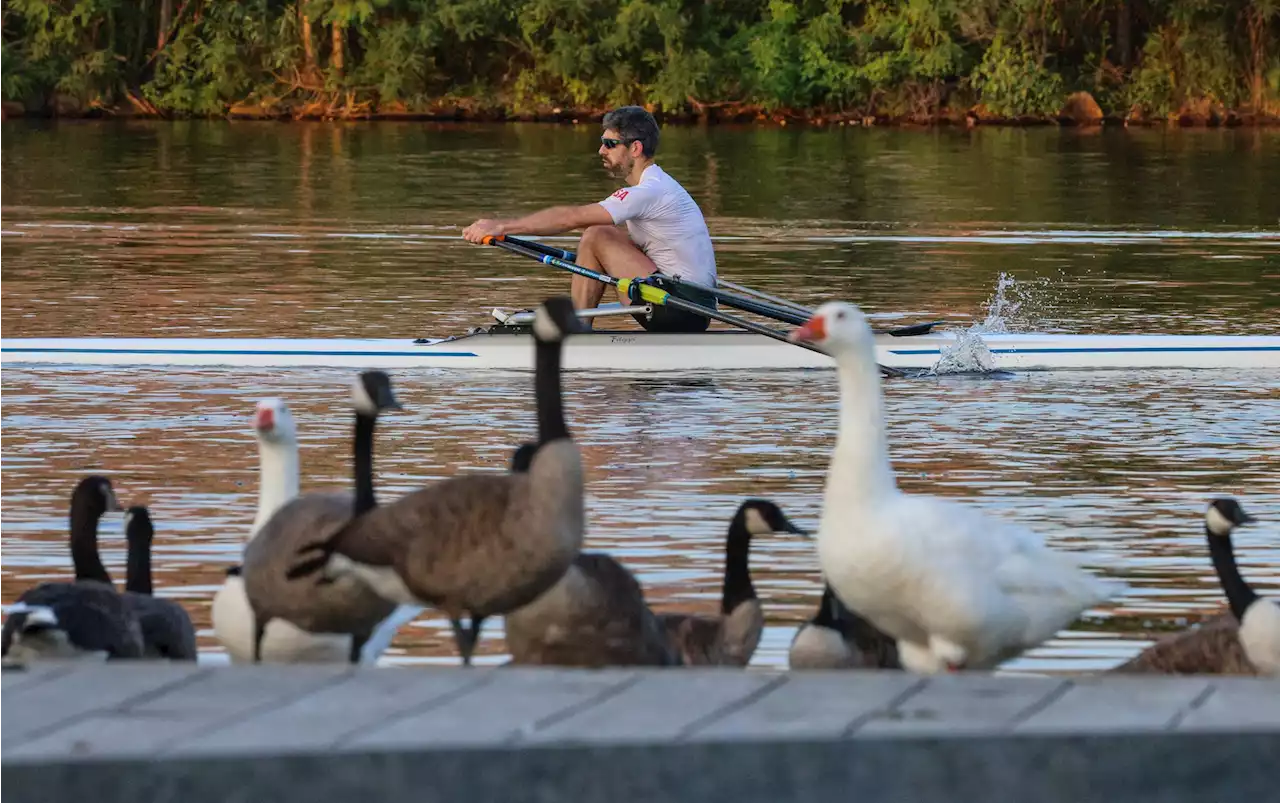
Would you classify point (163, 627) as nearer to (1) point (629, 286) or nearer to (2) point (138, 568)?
(2) point (138, 568)

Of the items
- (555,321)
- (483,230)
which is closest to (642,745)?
(555,321)

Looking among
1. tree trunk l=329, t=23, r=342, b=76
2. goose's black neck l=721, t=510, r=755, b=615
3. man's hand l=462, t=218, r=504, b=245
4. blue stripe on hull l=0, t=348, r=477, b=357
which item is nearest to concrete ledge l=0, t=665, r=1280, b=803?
goose's black neck l=721, t=510, r=755, b=615

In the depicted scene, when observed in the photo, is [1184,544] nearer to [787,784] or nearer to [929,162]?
[787,784]

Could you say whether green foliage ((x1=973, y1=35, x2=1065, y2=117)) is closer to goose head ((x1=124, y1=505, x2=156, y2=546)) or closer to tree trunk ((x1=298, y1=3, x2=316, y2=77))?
tree trunk ((x1=298, y1=3, x2=316, y2=77))

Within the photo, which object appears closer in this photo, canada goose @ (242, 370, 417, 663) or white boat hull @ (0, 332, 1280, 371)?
canada goose @ (242, 370, 417, 663)

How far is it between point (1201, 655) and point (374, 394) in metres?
2.16

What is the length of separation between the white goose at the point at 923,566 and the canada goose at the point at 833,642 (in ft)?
0.97

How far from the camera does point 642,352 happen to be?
531 inches

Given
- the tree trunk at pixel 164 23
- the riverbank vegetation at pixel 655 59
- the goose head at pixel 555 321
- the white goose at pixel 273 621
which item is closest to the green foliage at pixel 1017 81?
the riverbank vegetation at pixel 655 59

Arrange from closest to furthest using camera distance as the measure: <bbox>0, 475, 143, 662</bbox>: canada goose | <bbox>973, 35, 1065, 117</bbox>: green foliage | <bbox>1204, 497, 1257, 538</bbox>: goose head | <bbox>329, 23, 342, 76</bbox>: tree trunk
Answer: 1. <bbox>0, 475, 143, 662</bbox>: canada goose
2. <bbox>1204, 497, 1257, 538</bbox>: goose head
3. <bbox>973, 35, 1065, 117</bbox>: green foliage
4. <bbox>329, 23, 342, 76</bbox>: tree trunk

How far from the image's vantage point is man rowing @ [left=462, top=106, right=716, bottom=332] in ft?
43.4

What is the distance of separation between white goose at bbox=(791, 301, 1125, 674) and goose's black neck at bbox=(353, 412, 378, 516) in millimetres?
1082

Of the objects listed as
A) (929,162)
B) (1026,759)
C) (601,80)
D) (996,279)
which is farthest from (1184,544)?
(601,80)

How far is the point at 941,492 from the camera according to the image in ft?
33.7
